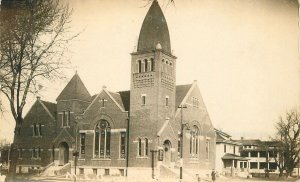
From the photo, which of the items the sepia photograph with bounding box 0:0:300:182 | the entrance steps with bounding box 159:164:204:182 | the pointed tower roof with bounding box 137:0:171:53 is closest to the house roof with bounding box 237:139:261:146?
the sepia photograph with bounding box 0:0:300:182

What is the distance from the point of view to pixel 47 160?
11.4m

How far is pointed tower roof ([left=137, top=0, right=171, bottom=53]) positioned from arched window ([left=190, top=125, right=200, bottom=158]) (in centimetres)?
194

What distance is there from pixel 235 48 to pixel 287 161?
2.43m

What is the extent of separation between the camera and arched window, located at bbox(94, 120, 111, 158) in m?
11.9

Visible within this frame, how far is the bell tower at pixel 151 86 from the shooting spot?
1009 centimetres

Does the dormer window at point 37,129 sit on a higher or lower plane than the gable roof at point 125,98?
lower

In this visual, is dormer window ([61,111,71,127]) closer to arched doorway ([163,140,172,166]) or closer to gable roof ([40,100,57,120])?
gable roof ([40,100,57,120])

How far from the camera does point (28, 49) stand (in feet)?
36.8

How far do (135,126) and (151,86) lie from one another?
1218 millimetres

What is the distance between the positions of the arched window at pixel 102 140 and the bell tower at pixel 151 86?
616 mm

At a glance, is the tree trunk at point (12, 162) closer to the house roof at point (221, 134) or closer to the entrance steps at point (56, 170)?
the entrance steps at point (56, 170)

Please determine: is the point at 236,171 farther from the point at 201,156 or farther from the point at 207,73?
the point at 207,73

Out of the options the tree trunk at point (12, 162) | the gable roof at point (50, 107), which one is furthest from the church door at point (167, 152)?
the tree trunk at point (12, 162)

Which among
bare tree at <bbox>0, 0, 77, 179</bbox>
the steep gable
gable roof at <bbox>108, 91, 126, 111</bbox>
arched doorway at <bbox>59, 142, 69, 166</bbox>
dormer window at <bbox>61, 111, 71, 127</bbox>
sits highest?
bare tree at <bbox>0, 0, 77, 179</bbox>
